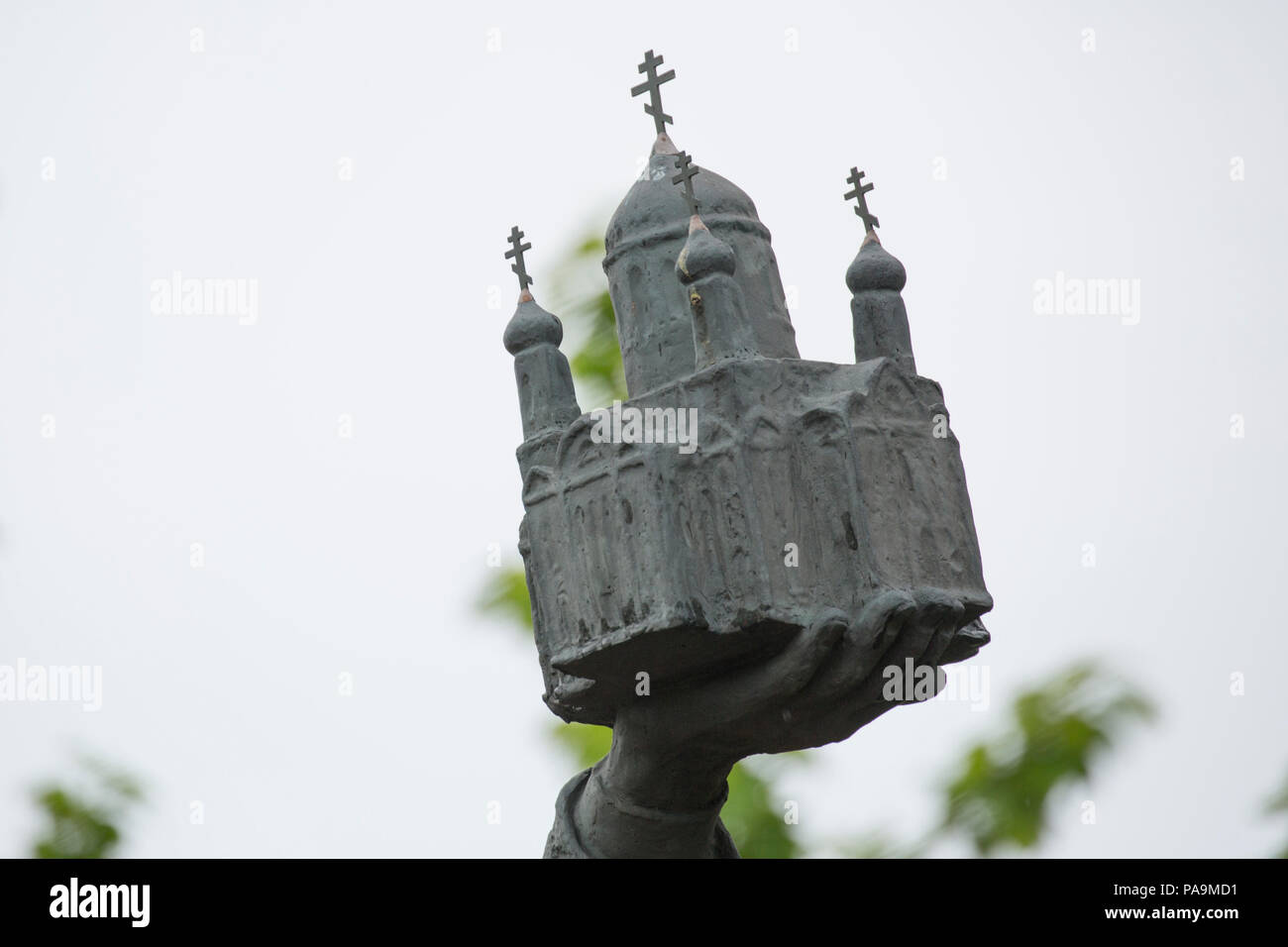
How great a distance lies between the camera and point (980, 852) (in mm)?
10969

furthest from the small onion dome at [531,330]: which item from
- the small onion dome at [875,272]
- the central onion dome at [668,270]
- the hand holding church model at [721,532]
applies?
the small onion dome at [875,272]

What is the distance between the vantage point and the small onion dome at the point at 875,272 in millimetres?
8164

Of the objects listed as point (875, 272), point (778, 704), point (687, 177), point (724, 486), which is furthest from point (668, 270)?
point (778, 704)

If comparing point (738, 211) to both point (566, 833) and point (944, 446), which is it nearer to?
point (944, 446)

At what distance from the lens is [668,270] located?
8156 millimetres

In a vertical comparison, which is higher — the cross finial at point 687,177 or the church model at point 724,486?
the cross finial at point 687,177

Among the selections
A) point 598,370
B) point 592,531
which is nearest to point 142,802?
point 592,531

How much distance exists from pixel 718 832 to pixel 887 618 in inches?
62.7

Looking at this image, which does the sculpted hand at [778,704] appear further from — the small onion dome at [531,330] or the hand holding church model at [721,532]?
the small onion dome at [531,330]

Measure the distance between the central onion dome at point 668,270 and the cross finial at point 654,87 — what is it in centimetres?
7

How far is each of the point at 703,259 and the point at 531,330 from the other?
90 centimetres

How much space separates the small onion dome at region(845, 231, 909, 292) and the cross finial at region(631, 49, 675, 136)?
917 mm

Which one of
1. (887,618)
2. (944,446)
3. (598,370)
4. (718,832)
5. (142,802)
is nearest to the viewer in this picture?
(887,618)

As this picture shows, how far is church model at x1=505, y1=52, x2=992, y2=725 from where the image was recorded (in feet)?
23.9
